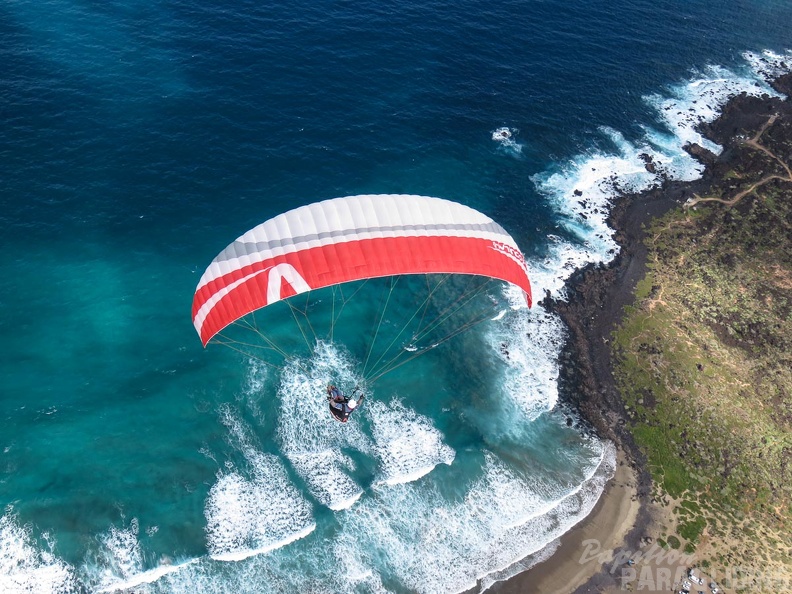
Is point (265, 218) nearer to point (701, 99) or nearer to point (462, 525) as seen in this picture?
point (462, 525)

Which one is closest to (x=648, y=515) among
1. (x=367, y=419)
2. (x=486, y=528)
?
(x=486, y=528)

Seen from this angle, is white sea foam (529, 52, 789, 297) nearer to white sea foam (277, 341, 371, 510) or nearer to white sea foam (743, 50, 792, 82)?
white sea foam (743, 50, 792, 82)

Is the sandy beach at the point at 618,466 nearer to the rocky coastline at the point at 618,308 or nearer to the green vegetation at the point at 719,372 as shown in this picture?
the rocky coastline at the point at 618,308

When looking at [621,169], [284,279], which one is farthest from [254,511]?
[621,169]

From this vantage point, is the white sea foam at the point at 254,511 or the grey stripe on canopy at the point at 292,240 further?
the white sea foam at the point at 254,511

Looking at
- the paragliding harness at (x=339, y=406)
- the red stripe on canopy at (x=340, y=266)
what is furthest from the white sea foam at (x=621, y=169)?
the paragliding harness at (x=339, y=406)

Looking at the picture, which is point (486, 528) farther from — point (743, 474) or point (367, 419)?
point (743, 474)
